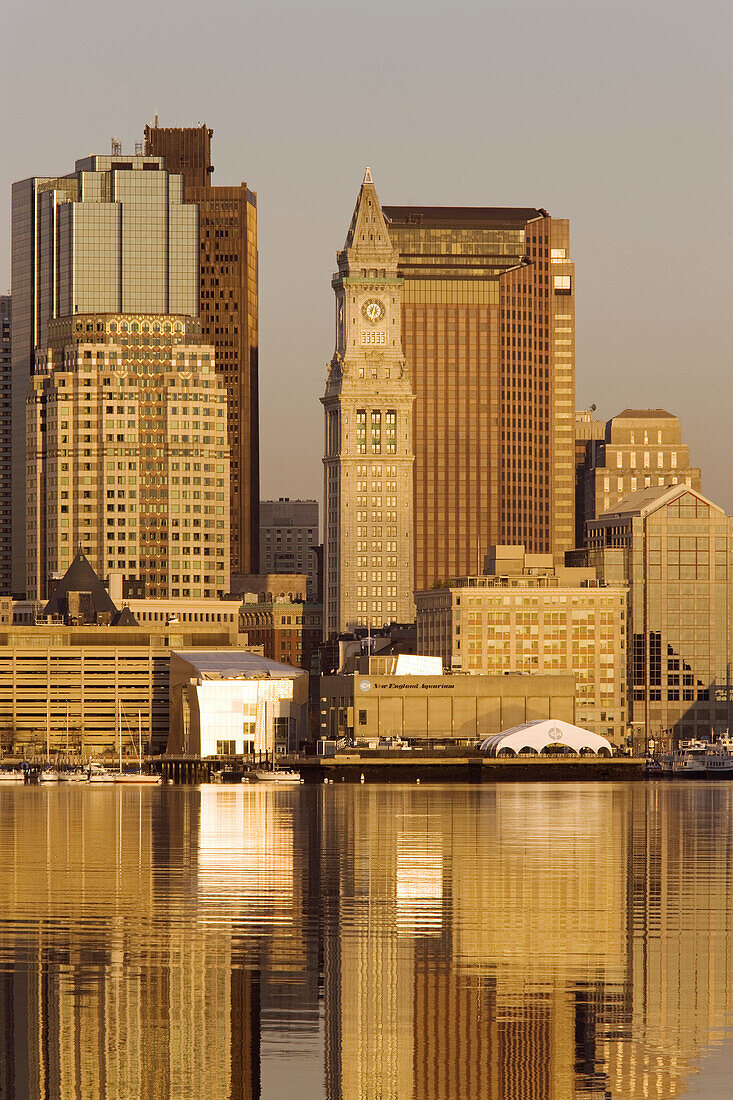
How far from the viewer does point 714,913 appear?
81.8 meters

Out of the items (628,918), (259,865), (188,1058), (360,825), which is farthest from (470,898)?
(360,825)

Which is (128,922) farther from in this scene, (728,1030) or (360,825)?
(360,825)

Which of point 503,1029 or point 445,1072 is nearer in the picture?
point 445,1072

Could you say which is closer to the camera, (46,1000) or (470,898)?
(46,1000)

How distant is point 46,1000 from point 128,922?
17901 millimetres

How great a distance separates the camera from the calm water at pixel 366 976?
50188 mm

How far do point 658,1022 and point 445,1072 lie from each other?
342 inches

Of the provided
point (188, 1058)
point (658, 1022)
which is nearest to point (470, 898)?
point (658, 1022)

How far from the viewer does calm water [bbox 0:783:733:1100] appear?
165ft

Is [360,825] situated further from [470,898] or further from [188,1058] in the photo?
[188,1058]

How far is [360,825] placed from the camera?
155000 mm

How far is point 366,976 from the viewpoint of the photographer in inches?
2507

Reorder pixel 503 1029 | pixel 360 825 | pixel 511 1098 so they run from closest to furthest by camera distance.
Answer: pixel 511 1098 < pixel 503 1029 < pixel 360 825

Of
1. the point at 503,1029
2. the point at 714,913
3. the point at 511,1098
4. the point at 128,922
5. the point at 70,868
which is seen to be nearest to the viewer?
the point at 511,1098
